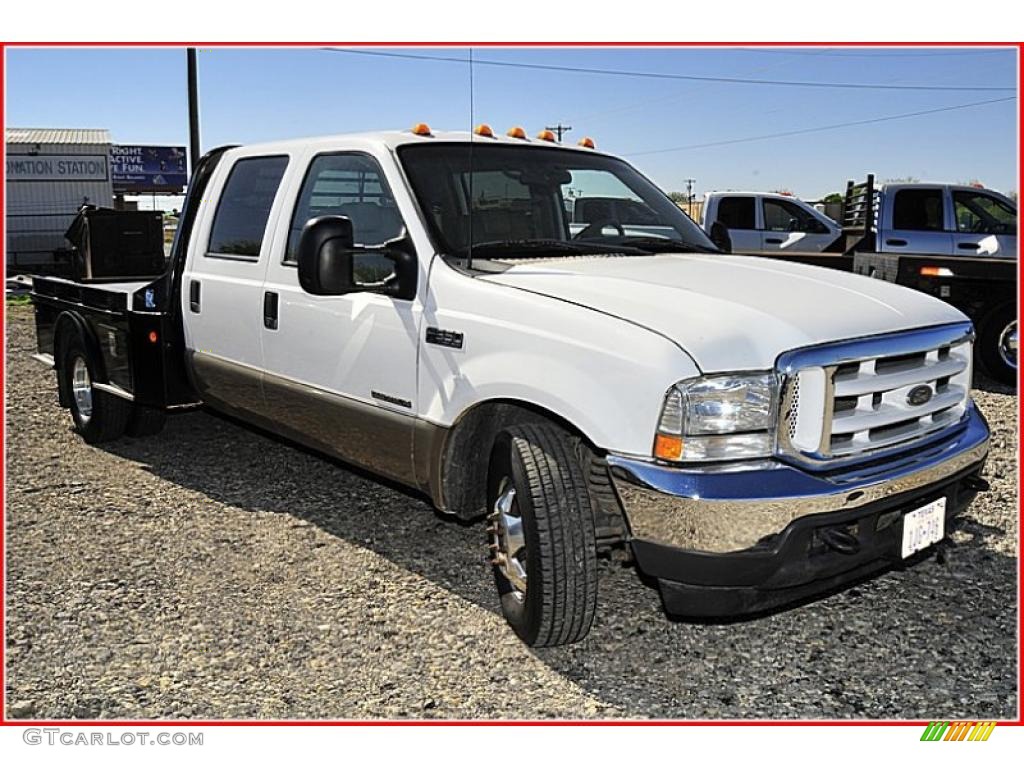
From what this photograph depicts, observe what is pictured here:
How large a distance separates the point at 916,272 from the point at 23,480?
23.7 feet

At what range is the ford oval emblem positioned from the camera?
3758 millimetres

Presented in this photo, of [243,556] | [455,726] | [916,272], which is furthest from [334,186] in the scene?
[916,272]

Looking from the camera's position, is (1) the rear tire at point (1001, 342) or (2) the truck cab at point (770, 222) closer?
(1) the rear tire at point (1001, 342)

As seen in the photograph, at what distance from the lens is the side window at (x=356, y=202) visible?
14.8 ft

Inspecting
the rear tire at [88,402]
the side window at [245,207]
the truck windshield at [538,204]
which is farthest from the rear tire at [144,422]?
the truck windshield at [538,204]

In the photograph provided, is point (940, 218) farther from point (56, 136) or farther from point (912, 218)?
point (56, 136)

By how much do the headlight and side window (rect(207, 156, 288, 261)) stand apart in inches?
108

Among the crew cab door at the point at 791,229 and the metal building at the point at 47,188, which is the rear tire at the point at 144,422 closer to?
the crew cab door at the point at 791,229

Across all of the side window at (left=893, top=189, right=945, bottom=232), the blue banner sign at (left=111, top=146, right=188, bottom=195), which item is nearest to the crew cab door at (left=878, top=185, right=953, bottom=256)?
the side window at (left=893, top=189, right=945, bottom=232)

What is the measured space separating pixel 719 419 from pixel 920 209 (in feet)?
33.5

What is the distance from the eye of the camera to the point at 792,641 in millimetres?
4051

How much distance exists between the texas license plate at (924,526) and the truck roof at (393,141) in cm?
245

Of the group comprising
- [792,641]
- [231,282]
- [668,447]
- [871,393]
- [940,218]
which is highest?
[940,218]

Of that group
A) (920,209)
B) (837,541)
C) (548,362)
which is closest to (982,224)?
(920,209)
